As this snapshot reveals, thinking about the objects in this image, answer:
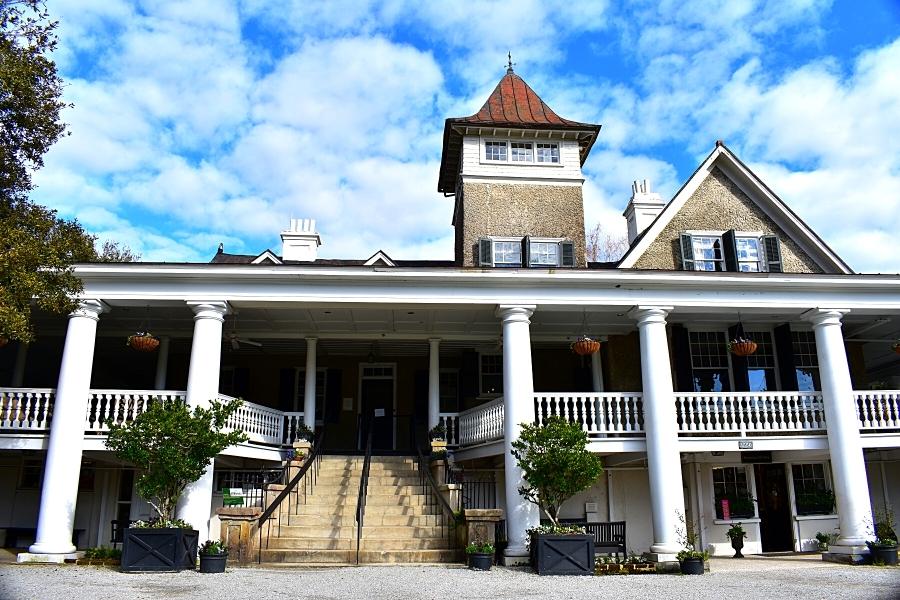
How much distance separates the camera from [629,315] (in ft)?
49.3

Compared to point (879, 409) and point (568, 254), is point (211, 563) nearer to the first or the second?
point (568, 254)

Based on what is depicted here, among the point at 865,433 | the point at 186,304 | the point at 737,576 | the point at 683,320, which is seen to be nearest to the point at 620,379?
the point at 683,320

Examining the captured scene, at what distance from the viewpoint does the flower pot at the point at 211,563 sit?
11445 mm

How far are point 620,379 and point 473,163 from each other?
7.19 metres

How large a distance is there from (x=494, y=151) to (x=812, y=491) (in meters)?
12.3

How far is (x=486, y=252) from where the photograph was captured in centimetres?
1881

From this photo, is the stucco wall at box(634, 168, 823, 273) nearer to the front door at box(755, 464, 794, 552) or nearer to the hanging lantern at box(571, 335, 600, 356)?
the hanging lantern at box(571, 335, 600, 356)

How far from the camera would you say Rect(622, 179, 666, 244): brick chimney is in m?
21.7

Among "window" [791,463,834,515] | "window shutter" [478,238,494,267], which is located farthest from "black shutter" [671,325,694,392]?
"window shutter" [478,238,494,267]

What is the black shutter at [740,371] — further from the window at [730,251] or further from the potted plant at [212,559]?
the potted plant at [212,559]

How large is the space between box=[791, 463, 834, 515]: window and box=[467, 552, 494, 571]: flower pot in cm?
981

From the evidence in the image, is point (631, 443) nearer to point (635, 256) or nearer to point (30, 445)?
point (635, 256)

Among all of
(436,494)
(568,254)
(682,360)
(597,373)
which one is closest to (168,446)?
(436,494)

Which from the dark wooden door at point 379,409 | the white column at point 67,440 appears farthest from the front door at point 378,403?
the white column at point 67,440
